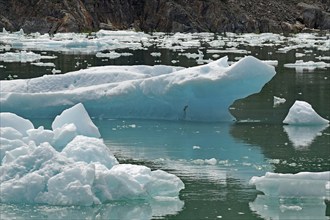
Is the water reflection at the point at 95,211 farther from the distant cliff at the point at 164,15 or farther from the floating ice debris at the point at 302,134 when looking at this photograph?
the distant cliff at the point at 164,15

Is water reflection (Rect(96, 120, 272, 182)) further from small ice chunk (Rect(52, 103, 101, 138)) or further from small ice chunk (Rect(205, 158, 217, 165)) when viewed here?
small ice chunk (Rect(52, 103, 101, 138))

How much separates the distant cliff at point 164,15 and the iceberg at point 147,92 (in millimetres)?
40387

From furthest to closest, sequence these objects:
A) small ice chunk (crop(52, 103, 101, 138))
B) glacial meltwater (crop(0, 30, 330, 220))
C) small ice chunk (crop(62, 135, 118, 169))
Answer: small ice chunk (crop(52, 103, 101, 138)) < small ice chunk (crop(62, 135, 118, 169)) < glacial meltwater (crop(0, 30, 330, 220))

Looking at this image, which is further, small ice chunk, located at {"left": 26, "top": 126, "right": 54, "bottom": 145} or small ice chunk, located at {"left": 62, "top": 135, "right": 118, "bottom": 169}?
small ice chunk, located at {"left": 26, "top": 126, "right": 54, "bottom": 145}

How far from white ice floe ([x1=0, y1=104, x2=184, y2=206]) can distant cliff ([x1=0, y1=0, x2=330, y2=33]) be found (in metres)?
45.9

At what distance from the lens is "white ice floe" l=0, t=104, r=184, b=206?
6.67 m

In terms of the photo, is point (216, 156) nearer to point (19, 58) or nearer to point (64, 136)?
point (64, 136)

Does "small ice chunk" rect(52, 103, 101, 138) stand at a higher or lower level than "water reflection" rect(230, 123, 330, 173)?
higher

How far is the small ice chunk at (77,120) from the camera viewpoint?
9398mm

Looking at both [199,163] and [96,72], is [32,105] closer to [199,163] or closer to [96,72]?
[96,72]

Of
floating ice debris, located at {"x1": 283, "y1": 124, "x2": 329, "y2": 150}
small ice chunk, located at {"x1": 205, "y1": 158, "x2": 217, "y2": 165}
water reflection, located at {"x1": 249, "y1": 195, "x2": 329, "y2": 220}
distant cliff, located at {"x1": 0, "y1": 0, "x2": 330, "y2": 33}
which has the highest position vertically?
water reflection, located at {"x1": 249, "y1": 195, "x2": 329, "y2": 220}

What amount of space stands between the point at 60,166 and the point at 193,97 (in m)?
5.32

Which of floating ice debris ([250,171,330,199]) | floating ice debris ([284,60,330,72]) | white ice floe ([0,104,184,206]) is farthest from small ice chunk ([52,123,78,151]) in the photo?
floating ice debris ([284,60,330,72])

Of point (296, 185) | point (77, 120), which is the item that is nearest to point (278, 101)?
point (77, 120)
